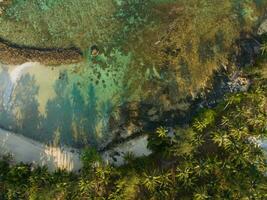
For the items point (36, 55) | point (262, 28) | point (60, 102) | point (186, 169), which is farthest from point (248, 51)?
point (36, 55)

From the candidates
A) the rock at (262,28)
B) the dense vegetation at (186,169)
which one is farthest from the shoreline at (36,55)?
the rock at (262,28)

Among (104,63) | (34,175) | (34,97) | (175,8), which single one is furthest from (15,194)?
(175,8)

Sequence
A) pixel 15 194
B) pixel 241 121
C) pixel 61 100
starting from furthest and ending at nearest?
pixel 61 100 → pixel 241 121 → pixel 15 194

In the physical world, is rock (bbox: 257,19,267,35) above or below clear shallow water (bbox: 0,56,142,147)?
above

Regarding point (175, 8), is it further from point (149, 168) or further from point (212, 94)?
point (149, 168)

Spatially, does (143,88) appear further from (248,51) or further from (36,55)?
(248,51)

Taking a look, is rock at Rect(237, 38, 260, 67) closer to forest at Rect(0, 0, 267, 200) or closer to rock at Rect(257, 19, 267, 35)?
forest at Rect(0, 0, 267, 200)

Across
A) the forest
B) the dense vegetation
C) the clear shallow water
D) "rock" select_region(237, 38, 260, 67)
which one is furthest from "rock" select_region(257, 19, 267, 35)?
the clear shallow water

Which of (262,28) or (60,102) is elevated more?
(262,28)
